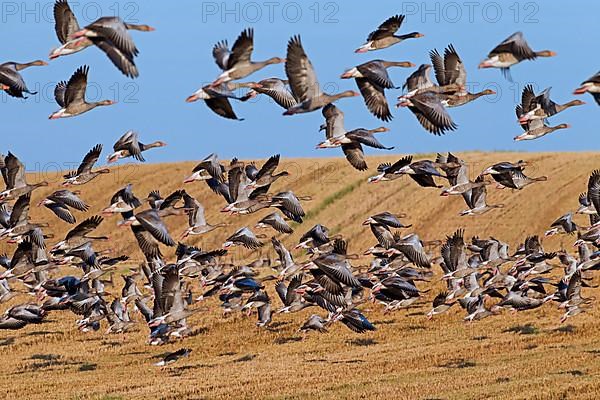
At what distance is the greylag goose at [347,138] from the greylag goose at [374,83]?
0.39m

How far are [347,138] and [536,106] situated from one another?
12.0ft

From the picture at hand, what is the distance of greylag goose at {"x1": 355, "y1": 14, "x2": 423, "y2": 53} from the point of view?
16109mm

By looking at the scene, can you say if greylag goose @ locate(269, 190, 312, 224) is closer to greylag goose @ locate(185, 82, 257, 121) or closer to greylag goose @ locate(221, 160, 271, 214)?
greylag goose @ locate(221, 160, 271, 214)

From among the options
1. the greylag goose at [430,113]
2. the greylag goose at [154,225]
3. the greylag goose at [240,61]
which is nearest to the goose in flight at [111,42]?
the greylag goose at [240,61]

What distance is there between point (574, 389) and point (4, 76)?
9918mm

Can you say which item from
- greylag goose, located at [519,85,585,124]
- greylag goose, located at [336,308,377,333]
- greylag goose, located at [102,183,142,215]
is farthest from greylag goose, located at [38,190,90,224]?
greylag goose, located at [519,85,585,124]

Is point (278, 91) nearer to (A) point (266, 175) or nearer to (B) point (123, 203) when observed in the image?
(A) point (266, 175)

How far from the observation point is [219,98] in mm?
16125

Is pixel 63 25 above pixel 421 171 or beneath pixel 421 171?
above

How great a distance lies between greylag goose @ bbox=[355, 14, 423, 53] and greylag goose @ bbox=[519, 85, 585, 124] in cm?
285

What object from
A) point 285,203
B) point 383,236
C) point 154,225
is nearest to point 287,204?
point 285,203

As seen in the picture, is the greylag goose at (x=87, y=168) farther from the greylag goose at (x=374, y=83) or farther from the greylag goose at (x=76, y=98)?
the greylag goose at (x=374, y=83)

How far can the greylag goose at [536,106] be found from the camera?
17953 millimetres

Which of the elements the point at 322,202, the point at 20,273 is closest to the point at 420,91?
the point at 20,273
